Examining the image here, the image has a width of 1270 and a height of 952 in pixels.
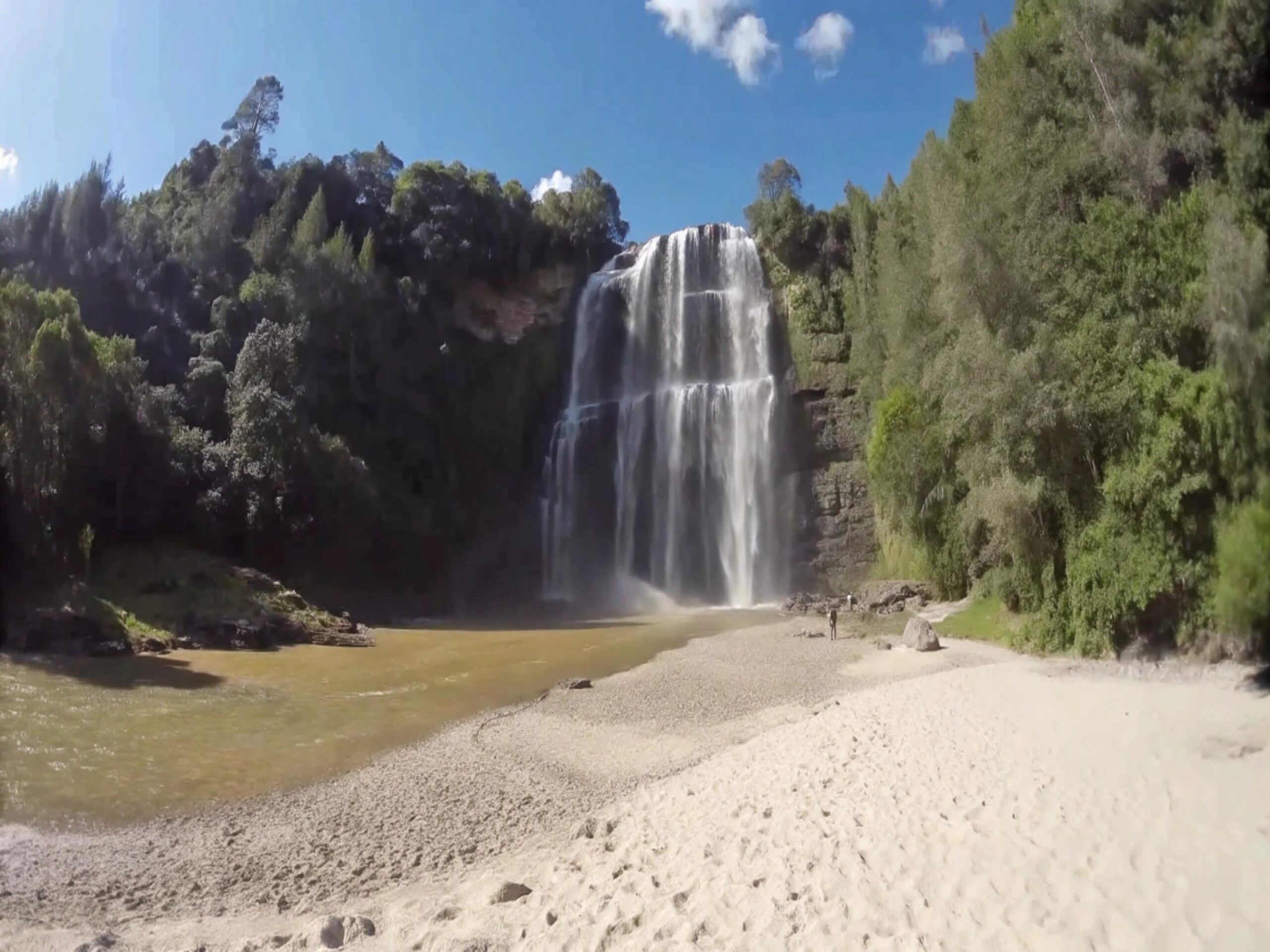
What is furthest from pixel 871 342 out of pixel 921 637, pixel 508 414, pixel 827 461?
pixel 508 414

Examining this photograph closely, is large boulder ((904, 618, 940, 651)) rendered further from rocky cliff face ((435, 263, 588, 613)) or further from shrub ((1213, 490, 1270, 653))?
rocky cliff face ((435, 263, 588, 613))

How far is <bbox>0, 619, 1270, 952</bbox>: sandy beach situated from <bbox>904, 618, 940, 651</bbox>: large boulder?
258 inches

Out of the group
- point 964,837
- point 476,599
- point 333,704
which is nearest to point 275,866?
point 964,837

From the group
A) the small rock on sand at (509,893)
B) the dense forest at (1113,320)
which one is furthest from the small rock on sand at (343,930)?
the dense forest at (1113,320)

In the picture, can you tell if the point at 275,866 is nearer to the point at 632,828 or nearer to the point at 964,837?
the point at 632,828

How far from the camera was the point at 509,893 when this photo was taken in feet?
20.0

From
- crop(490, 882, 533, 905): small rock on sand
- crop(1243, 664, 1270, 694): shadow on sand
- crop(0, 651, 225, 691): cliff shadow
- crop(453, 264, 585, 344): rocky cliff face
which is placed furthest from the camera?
crop(453, 264, 585, 344): rocky cliff face

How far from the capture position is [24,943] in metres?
5.81

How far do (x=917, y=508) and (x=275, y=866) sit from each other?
20430 mm

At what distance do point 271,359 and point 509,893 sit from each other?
30987 millimetres

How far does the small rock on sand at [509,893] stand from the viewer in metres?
6.07

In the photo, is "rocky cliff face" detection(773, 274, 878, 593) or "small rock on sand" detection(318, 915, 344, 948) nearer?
"small rock on sand" detection(318, 915, 344, 948)

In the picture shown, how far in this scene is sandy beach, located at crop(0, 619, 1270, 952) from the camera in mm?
4898

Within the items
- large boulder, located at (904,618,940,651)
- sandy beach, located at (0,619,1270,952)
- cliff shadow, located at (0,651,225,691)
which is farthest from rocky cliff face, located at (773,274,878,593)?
cliff shadow, located at (0,651,225,691)
